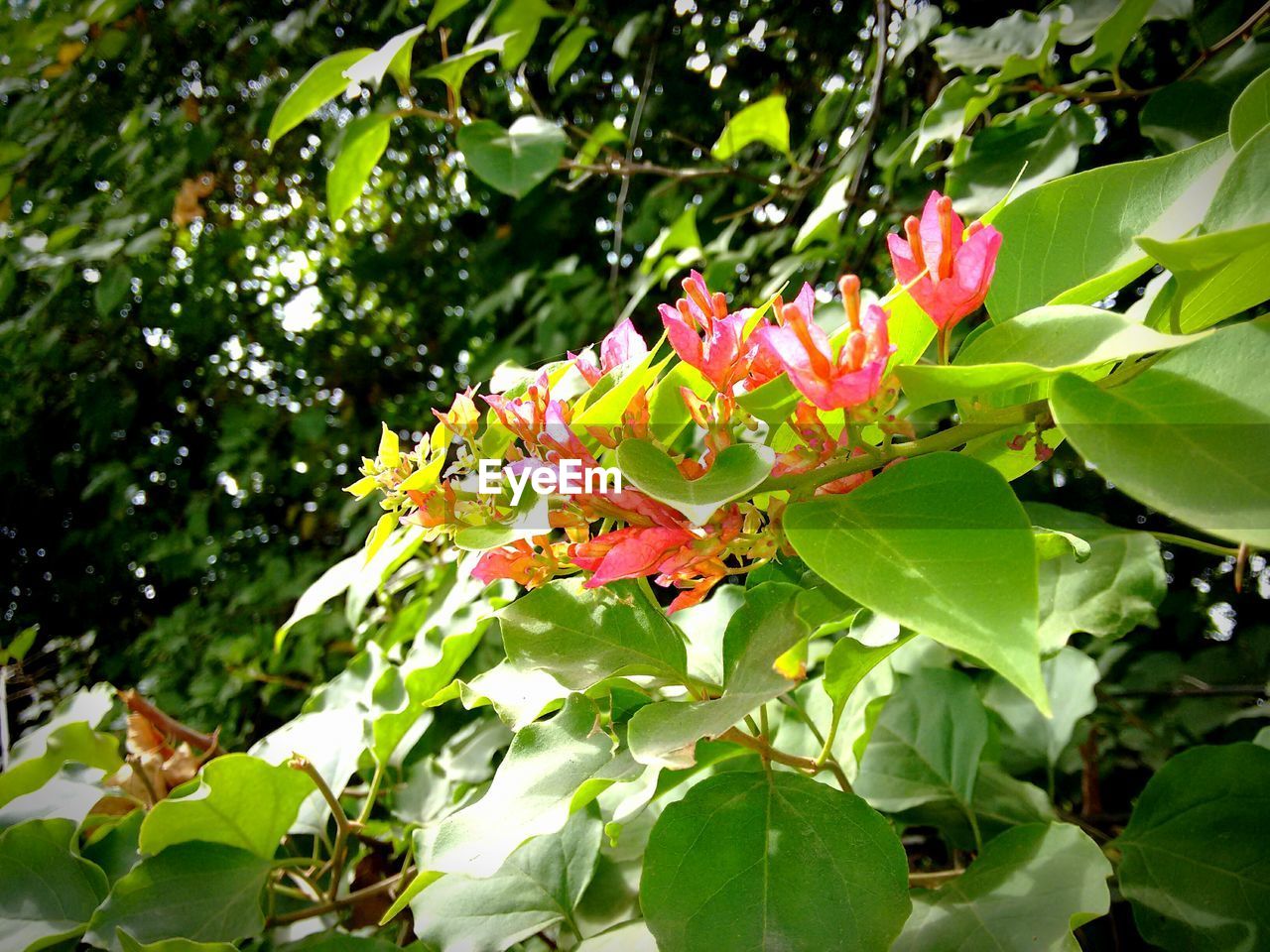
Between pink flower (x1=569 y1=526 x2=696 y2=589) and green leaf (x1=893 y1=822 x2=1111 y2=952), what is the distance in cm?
22

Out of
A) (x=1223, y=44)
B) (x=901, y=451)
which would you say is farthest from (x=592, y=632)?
(x=1223, y=44)

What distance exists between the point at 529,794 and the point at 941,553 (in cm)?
19

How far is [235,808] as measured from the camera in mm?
461

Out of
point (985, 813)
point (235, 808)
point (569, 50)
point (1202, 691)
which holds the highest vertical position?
point (569, 50)

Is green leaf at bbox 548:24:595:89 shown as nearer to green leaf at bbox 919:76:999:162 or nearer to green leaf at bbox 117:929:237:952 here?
green leaf at bbox 919:76:999:162

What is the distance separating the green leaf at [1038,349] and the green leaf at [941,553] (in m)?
0.02

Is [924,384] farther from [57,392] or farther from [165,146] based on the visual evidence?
[57,392]

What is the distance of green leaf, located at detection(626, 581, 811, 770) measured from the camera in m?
0.26

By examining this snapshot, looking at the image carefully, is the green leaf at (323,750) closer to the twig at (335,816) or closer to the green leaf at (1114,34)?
the twig at (335,816)

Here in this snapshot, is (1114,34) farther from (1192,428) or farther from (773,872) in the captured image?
(773,872)

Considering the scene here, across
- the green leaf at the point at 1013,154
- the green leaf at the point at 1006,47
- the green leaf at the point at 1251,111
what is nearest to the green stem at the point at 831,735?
the green leaf at the point at 1251,111

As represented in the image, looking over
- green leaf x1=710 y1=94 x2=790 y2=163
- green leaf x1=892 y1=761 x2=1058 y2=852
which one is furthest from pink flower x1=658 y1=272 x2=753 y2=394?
green leaf x1=710 y1=94 x2=790 y2=163

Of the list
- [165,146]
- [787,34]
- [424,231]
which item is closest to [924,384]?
[787,34]

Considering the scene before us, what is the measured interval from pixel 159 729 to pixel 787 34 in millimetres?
1126
